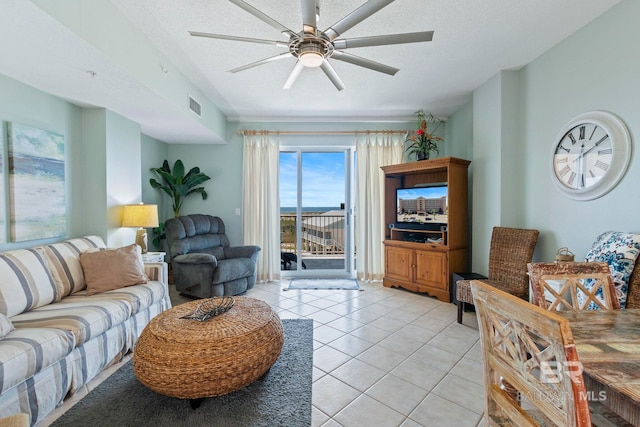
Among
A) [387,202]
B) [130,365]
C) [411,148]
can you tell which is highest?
[411,148]

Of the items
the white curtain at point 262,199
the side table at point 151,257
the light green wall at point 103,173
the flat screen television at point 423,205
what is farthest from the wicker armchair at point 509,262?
the light green wall at point 103,173

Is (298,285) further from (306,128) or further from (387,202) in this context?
(306,128)

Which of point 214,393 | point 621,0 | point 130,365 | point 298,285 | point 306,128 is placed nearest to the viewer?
point 214,393

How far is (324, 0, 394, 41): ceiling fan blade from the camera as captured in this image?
5.07ft

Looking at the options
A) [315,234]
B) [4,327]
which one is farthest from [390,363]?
[315,234]

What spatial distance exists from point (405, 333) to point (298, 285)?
198cm

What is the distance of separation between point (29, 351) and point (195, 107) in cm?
282

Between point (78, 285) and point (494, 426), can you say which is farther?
point (78, 285)

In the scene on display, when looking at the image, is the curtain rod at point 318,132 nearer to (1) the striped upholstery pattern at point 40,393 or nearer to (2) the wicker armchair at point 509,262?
(2) the wicker armchair at point 509,262

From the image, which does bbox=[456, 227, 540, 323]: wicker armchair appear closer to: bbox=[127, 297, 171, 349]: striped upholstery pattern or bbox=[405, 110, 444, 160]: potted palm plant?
bbox=[405, 110, 444, 160]: potted palm plant

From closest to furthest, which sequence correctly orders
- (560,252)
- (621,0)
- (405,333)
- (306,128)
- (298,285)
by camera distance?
(621,0) < (560,252) < (405,333) < (298,285) < (306,128)

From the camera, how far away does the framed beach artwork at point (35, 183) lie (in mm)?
2334

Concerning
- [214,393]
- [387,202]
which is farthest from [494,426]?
[387,202]

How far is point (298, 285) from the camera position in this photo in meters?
4.33
